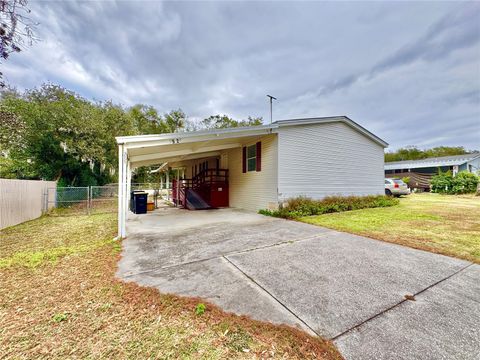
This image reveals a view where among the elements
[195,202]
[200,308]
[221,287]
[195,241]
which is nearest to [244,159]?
[195,202]

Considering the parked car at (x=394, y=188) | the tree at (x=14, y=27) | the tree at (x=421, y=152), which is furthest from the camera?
the tree at (x=421, y=152)

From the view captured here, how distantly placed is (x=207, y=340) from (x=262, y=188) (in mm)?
7597

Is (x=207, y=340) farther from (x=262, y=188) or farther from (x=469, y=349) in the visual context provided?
(x=262, y=188)

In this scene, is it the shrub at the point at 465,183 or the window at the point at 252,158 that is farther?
the shrub at the point at 465,183

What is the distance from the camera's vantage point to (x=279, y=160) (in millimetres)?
8352

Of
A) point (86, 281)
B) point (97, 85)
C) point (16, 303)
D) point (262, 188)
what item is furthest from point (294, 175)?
point (97, 85)

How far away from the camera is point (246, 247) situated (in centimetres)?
429

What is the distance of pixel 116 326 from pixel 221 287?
118 cm

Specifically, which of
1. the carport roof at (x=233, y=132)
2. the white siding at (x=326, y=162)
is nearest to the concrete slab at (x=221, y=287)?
the carport roof at (x=233, y=132)

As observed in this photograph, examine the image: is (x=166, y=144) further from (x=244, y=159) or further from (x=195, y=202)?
(x=195, y=202)

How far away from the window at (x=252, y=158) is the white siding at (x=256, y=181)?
0.25 metres

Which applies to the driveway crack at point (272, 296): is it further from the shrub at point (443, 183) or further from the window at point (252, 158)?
the shrub at point (443, 183)

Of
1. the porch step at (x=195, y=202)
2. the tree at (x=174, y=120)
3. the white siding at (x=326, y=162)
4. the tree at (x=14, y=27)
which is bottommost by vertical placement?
the porch step at (x=195, y=202)

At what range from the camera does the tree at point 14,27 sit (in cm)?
310
